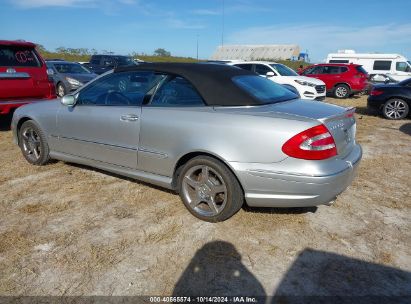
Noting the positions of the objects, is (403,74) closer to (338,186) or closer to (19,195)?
(338,186)

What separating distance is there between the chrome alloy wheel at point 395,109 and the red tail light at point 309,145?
27.7 ft

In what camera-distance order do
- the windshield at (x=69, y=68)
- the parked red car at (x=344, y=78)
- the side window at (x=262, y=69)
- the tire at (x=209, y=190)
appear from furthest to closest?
the parked red car at (x=344, y=78)
the windshield at (x=69, y=68)
the side window at (x=262, y=69)
the tire at (x=209, y=190)

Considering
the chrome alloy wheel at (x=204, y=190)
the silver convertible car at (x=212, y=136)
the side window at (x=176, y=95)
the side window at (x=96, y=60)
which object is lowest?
the chrome alloy wheel at (x=204, y=190)

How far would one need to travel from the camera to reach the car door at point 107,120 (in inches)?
153

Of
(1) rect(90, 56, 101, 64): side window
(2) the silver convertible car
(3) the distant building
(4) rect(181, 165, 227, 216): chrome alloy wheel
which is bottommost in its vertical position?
(4) rect(181, 165, 227, 216): chrome alloy wheel

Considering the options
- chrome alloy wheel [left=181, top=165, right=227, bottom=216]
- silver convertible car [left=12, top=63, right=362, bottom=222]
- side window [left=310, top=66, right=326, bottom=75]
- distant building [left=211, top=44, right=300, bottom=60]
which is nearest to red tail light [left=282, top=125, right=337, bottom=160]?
silver convertible car [left=12, top=63, right=362, bottom=222]

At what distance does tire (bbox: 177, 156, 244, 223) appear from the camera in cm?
328

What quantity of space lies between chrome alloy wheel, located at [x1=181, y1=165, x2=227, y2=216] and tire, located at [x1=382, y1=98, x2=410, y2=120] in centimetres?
859

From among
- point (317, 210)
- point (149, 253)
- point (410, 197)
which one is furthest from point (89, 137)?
point (410, 197)

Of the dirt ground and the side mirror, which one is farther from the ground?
the side mirror

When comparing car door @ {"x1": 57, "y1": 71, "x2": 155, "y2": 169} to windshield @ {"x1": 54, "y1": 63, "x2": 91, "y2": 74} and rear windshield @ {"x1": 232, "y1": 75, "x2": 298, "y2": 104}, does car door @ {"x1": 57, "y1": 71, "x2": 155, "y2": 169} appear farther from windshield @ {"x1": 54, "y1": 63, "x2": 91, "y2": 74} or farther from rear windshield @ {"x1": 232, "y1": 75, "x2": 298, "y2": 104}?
windshield @ {"x1": 54, "y1": 63, "x2": 91, "y2": 74}

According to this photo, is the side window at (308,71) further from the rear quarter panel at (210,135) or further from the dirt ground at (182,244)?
the rear quarter panel at (210,135)

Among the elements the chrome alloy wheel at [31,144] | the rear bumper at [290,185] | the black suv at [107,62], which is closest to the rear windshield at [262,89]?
the rear bumper at [290,185]

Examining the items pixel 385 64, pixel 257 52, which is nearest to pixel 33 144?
pixel 385 64
